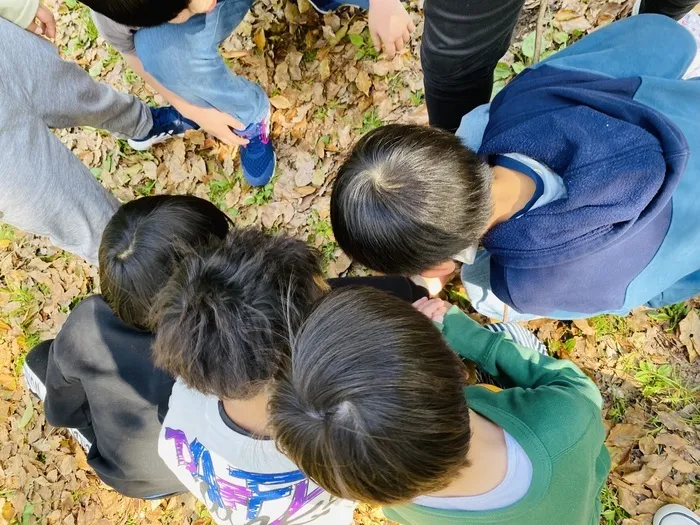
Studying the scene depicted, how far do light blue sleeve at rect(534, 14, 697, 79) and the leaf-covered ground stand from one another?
117 centimetres

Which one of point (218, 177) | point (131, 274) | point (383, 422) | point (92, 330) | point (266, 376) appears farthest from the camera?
point (218, 177)

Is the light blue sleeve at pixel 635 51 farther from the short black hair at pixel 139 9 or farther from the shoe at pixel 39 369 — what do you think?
the shoe at pixel 39 369

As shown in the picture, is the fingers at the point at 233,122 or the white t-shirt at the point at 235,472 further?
the fingers at the point at 233,122

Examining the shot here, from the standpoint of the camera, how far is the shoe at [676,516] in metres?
2.34

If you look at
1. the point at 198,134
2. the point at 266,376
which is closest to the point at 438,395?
the point at 266,376

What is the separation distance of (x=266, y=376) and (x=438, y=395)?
61cm

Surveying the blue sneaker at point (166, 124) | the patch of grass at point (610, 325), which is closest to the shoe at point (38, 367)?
the blue sneaker at point (166, 124)

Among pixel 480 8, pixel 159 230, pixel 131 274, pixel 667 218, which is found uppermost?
pixel 480 8

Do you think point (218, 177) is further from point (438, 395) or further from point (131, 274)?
point (438, 395)

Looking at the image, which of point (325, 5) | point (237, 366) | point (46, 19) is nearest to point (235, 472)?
point (237, 366)

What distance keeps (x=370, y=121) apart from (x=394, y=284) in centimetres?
122

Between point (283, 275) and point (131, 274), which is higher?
point (283, 275)

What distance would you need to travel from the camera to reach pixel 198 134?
11.9ft

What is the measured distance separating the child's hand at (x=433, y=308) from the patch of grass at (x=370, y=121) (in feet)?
4.22
